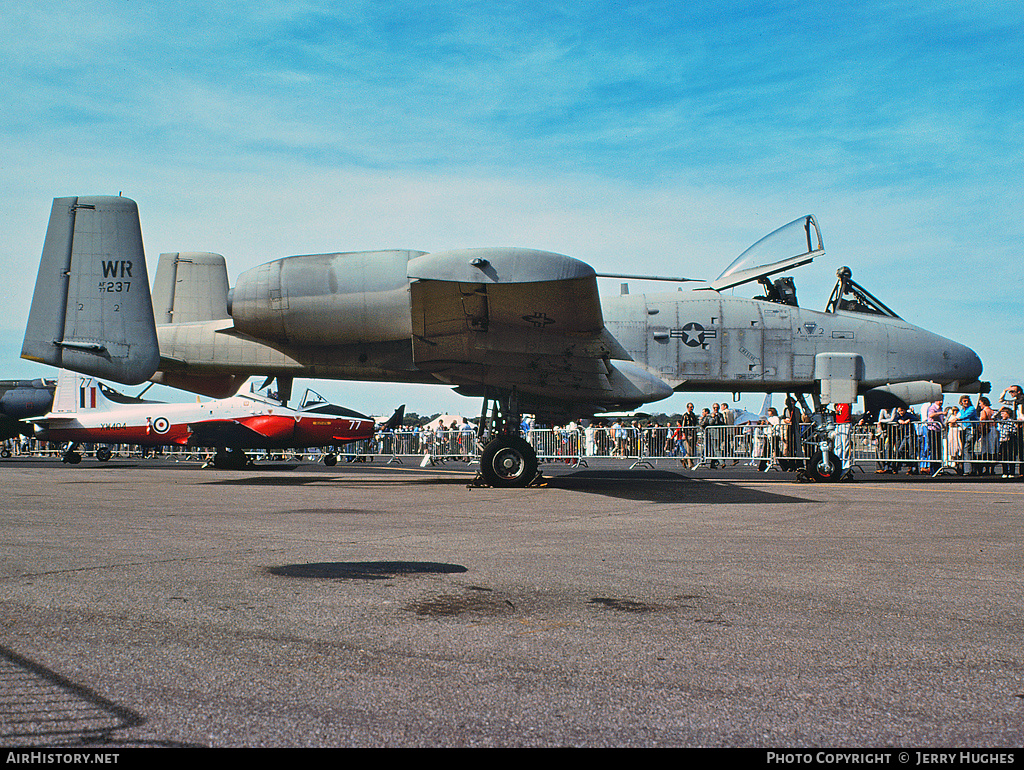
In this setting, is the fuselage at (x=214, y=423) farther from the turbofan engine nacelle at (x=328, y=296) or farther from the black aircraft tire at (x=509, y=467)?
the turbofan engine nacelle at (x=328, y=296)

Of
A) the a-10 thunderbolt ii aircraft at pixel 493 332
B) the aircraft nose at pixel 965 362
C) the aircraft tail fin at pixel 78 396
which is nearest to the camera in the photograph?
the a-10 thunderbolt ii aircraft at pixel 493 332

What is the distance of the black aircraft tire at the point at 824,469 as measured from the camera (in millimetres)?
13915

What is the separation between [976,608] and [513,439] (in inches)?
361

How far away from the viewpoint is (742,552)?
5227 millimetres

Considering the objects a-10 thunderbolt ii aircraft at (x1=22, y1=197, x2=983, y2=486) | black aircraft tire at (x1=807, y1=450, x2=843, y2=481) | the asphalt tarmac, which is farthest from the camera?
black aircraft tire at (x1=807, y1=450, x2=843, y2=481)

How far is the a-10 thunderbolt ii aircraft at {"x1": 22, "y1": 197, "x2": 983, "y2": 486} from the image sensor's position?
10.6 meters

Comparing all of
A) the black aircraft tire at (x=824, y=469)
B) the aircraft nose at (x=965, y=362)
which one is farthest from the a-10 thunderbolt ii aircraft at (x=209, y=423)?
the aircraft nose at (x=965, y=362)

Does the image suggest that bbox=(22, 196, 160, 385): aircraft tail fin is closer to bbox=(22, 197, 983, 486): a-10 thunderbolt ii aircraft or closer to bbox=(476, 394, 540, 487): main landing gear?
bbox=(22, 197, 983, 486): a-10 thunderbolt ii aircraft

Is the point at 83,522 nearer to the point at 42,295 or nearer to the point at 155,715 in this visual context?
the point at 155,715

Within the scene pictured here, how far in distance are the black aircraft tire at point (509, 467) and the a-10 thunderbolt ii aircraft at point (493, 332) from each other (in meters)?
0.02

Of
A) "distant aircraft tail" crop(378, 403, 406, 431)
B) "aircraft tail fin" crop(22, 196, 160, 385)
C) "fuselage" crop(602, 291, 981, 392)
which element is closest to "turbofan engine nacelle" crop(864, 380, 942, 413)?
"fuselage" crop(602, 291, 981, 392)

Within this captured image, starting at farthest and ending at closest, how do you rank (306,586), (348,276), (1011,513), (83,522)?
(348,276) < (1011,513) < (83,522) < (306,586)

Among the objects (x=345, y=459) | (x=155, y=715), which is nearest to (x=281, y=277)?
(x=155, y=715)

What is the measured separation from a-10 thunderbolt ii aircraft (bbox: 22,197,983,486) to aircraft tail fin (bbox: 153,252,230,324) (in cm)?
264
